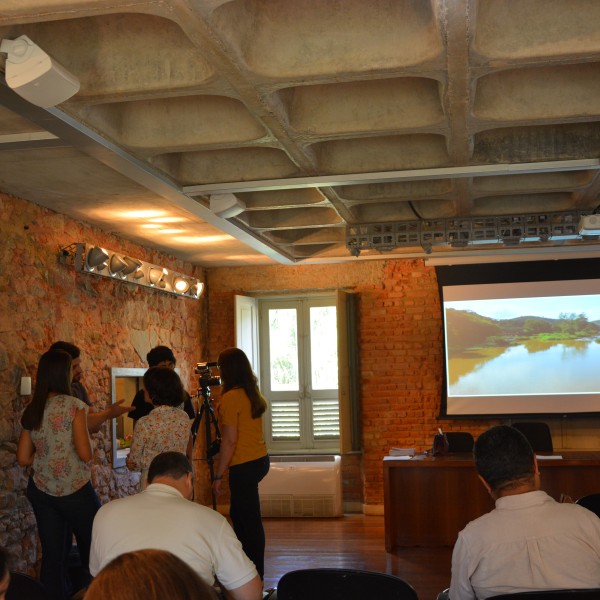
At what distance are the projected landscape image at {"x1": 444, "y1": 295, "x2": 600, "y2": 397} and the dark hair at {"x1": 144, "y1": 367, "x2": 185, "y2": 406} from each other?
5.08m

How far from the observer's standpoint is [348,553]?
24.8ft

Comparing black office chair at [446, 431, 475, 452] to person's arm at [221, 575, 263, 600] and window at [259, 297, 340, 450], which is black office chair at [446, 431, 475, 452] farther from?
person's arm at [221, 575, 263, 600]

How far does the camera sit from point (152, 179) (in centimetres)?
526

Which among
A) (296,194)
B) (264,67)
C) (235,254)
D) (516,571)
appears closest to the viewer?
(516,571)

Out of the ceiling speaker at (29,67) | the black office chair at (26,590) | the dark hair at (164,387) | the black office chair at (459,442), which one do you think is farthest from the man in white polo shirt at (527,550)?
the black office chair at (459,442)

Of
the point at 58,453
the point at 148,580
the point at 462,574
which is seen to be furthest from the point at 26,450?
the point at 148,580

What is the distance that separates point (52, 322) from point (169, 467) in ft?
11.7

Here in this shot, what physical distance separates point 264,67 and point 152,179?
1.84m

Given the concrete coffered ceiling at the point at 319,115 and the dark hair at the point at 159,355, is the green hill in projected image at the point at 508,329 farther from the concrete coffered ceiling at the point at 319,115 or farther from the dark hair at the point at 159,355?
the dark hair at the point at 159,355

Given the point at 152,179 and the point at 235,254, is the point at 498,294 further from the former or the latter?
the point at 152,179

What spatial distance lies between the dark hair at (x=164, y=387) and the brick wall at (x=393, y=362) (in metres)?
4.90

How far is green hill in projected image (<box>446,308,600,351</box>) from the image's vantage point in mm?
9367

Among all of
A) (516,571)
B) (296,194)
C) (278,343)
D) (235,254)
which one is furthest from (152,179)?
(278,343)

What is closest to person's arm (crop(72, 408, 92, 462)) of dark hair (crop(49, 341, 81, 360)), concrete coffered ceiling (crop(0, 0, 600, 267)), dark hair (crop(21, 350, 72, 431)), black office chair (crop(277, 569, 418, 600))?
dark hair (crop(21, 350, 72, 431))
